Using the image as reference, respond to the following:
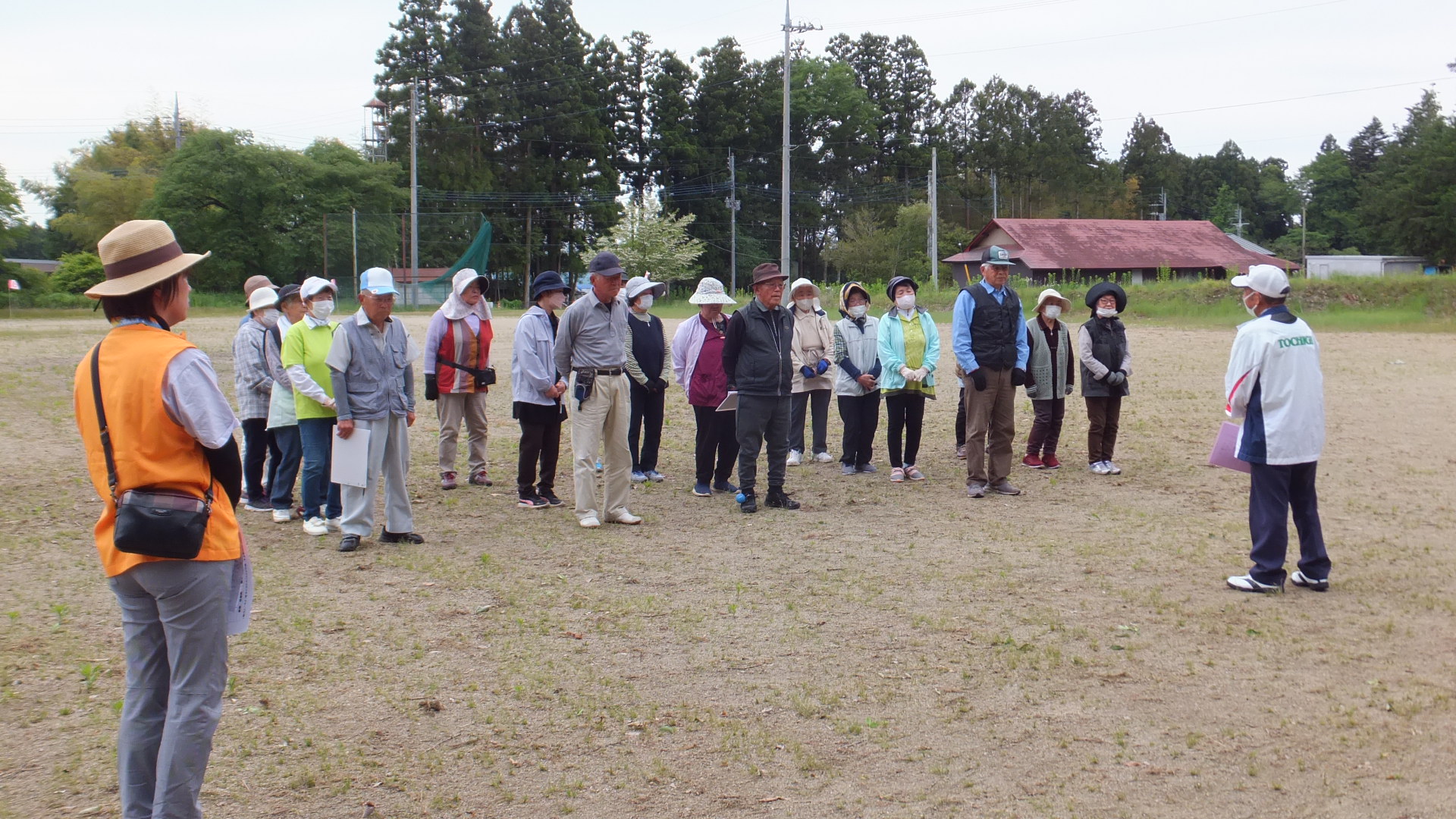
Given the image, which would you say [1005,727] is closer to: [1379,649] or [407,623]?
[1379,649]

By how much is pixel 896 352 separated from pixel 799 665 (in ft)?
18.3

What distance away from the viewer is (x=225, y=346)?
87.6 feet

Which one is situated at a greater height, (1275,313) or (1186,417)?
(1275,313)

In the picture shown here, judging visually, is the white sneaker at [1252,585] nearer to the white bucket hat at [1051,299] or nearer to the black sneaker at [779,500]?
the black sneaker at [779,500]

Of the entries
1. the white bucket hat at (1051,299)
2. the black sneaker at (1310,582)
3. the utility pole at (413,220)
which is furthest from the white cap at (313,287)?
the utility pole at (413,220)

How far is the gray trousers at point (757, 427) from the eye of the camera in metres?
9.07

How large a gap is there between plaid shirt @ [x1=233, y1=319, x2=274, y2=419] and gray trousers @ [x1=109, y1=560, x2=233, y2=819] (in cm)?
558

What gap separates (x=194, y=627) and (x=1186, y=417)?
515 inches

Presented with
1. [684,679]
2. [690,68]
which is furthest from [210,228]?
[684,679]

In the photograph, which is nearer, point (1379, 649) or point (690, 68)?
point (1379, 649)

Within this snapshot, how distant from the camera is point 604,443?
8.64 meters

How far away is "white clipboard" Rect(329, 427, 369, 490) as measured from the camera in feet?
24.6

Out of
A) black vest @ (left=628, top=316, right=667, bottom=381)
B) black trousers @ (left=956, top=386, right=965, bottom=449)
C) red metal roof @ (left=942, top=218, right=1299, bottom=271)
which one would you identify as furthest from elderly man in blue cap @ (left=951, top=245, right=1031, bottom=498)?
red metal roof @ (left=942, top=218, right=1299, bottom=271)

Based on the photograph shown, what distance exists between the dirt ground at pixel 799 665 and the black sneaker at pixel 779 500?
236 millimetres
